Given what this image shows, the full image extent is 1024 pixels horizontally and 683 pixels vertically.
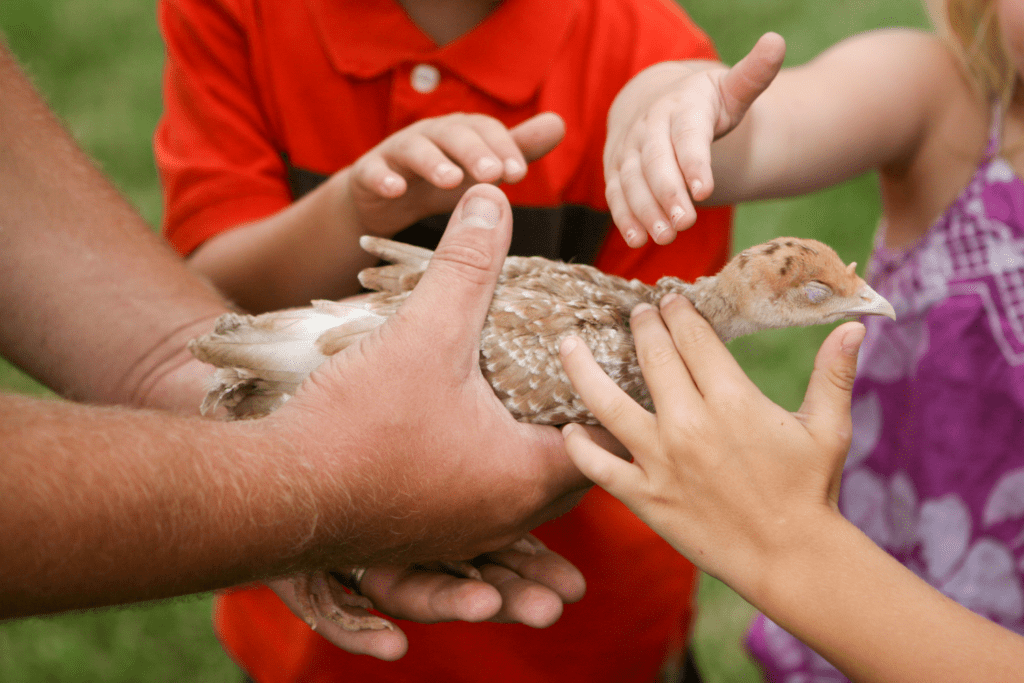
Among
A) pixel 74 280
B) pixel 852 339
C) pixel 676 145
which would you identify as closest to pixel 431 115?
pixel 676 145

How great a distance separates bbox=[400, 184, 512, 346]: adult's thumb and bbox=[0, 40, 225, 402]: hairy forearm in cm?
89

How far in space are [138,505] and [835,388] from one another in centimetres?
135

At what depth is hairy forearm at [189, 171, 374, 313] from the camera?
208 centimetres

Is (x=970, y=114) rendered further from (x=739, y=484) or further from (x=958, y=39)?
(x=739, y=484)

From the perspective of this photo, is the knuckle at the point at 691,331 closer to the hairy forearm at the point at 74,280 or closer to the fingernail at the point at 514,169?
the fingernail at the point at 514,169

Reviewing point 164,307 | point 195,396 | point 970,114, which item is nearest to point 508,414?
point 195,396

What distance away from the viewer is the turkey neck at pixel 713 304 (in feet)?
5.76

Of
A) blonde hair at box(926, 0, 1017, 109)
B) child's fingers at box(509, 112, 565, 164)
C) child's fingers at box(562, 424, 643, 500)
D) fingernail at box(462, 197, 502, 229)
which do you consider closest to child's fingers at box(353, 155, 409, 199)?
fingernail at box(462, 197, 502, 229)

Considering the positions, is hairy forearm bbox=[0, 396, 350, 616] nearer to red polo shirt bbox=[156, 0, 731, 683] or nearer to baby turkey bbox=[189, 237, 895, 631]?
baby turkey bbox=[189, 237, 895, 631]

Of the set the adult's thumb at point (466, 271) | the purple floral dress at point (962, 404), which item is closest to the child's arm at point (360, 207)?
the adult's thumb at point (466, 271)

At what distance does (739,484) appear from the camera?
1414mm

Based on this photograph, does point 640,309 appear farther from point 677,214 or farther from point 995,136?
point 995,136

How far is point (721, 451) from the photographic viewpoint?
4.69ft

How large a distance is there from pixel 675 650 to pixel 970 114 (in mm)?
2014
